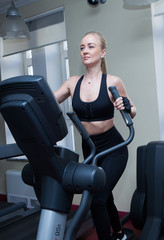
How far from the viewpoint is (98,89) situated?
2016 millimetres

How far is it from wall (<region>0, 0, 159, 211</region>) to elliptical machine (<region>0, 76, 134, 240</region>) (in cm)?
175

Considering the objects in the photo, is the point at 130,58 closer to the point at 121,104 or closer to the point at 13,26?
the point at 13,26

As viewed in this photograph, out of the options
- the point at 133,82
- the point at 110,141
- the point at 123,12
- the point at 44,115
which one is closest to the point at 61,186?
the point at 44,115

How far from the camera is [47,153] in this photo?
3.59 ft

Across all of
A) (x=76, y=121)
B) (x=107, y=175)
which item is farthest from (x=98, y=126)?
(x=76, y=121)

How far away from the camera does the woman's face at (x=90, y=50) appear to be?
1.97 m

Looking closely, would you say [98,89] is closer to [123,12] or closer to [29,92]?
[29,92]

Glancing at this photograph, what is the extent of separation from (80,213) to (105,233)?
71cm

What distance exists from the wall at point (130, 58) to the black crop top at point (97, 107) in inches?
35.1

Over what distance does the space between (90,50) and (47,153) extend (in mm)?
1066

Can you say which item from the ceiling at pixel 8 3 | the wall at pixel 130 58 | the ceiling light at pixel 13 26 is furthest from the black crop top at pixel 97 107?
the ceiling at pixel 8 3

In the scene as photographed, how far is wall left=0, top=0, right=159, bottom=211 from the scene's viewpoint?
2795 millimetres

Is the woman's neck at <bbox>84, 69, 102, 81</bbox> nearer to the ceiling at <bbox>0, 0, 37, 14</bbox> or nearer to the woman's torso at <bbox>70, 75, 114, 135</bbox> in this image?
the woman's torso at <bbox>70, 75, 114, 135</bbox>

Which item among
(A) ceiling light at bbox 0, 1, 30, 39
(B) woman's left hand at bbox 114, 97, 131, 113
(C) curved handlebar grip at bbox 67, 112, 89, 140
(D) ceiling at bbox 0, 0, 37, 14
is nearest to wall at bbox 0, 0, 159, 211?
(A) ceiling light at bbox 0, 1, 30, 39
